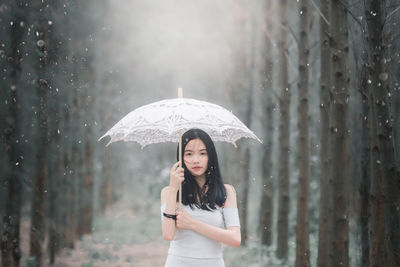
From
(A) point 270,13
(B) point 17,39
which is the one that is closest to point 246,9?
(A) point 270,13

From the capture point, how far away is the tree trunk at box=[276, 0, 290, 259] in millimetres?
11117

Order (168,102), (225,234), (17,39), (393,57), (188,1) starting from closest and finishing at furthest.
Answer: (225,234) → (168,102) → (393,57) → (17,39) → (188,1)

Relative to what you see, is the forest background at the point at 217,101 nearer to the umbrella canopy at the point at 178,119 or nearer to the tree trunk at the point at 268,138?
the tree trunk at the point at 268,138

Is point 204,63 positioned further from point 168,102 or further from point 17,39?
point 168,102

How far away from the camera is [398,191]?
17.1ft

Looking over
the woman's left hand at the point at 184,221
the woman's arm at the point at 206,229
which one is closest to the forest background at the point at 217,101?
the woman's arm at the point at 206,229

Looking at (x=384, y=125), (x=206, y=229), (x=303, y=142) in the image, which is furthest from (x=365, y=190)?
(x=206, y=229)

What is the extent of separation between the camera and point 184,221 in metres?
4.07

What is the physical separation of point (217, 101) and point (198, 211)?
602 inches

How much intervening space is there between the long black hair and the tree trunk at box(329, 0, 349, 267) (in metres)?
2.25

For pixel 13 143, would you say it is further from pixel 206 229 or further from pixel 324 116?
pixel 324 116

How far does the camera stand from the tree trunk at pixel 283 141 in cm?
1112

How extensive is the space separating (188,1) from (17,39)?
11.2 meters

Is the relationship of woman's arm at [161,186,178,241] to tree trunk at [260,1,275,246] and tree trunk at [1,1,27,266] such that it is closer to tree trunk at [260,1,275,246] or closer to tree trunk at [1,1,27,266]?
tree trunk at [1,1,27,266]
